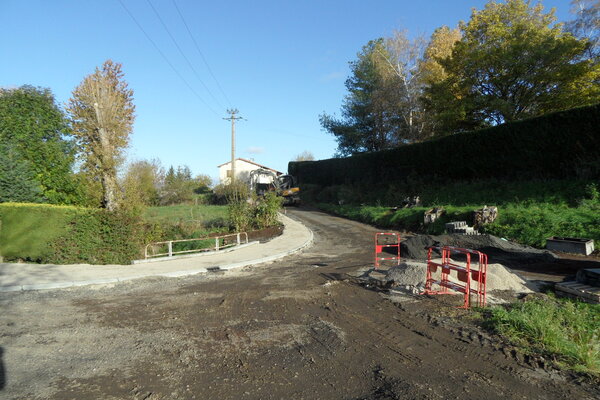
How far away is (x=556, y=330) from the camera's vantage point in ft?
15.8

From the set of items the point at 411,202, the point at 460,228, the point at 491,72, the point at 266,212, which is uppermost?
the point at 491,72

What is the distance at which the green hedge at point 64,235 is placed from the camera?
11.2 m

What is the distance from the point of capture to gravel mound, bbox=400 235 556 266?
10617 mm

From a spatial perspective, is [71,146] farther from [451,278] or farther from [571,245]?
[571,245]

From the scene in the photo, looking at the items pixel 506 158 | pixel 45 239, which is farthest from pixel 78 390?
pixel 506 158

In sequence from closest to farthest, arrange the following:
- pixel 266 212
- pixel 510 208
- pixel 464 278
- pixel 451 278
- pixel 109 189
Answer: pixel 464 278
pixel 451 278
pixel 109 189
pixel 510 208
pixel 266 212

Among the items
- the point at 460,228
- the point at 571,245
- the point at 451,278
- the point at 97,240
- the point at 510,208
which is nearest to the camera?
the point at 451,278

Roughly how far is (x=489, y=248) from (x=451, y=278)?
16.6ft

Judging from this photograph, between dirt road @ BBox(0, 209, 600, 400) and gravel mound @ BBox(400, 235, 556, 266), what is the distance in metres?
5.11

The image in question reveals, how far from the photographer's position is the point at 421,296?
7.29 m

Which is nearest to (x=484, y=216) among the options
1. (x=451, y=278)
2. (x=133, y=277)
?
(x=451, y=278)

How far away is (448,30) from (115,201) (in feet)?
107

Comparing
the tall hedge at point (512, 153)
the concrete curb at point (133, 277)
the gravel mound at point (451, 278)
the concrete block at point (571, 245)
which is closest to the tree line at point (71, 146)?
the concrete curb at point (133, 277)

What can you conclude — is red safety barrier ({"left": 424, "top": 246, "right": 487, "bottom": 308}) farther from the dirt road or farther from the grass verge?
the dirt road
